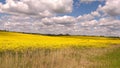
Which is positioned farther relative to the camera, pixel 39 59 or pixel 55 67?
pixel 39 59

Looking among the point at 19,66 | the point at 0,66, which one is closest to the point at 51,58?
the point at 19,66

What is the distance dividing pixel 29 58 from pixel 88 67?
327 centimetres

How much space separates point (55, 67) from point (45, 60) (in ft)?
4.83

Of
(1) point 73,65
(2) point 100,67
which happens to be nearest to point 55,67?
(1) point 73,65

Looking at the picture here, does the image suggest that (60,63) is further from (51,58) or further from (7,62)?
(7,62)

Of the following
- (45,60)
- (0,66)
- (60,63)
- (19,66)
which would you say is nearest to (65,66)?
(60,63)

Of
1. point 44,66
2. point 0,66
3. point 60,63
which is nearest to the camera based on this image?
point 0,66

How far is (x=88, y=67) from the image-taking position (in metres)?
12.4

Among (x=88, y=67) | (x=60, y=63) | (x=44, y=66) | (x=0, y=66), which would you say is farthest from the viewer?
(x=88, y=67)

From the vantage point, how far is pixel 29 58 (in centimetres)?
1167

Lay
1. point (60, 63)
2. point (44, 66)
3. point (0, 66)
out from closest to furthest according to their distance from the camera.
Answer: point (0, 66)
point (44, 66)
point (60, 63)

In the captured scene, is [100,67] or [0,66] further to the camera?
[100,67]

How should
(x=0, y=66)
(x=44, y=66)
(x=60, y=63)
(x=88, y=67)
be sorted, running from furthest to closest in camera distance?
1. (x=88, y=67)
2. (x=60, y=63)
3. (x=44, y=66)
4. (x=0, y=66)

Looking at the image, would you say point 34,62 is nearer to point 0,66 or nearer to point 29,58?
point 29,58
